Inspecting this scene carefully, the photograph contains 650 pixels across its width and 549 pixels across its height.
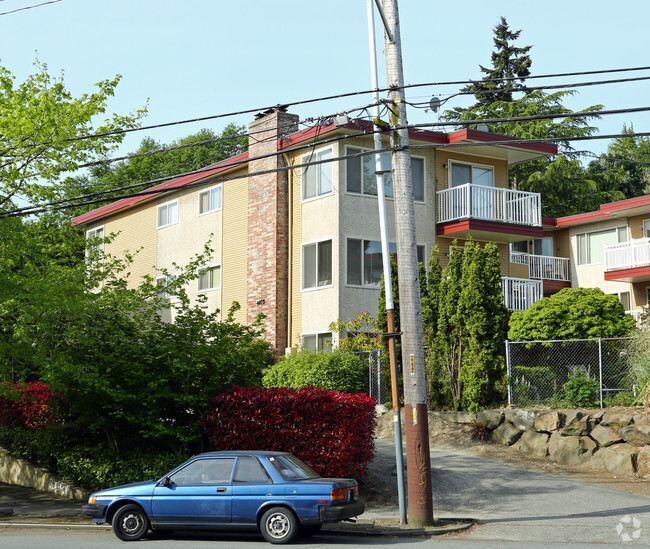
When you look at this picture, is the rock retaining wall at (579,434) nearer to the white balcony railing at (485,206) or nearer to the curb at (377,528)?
the curb at (377,528)

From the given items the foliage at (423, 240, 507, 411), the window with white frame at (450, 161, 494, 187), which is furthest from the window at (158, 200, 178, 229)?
the foliage at (423, 240, 507, 411)

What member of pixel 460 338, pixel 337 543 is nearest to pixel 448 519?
pixel 337 543

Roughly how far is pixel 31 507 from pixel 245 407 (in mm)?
4694

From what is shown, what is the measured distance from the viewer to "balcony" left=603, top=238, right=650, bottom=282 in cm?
3036

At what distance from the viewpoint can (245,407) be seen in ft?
51.1

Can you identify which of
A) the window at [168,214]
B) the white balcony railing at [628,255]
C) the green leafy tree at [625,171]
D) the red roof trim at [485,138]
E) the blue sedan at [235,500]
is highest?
the green leafy tree at [625,171]

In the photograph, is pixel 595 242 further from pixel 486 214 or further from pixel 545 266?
pixel 486 214

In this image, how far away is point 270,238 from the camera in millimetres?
26734

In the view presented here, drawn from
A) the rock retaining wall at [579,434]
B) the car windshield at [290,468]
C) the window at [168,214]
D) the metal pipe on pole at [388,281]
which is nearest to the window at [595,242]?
the window at [168,214]

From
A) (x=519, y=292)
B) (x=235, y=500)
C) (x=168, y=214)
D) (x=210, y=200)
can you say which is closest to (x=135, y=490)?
(x=235, y=500)

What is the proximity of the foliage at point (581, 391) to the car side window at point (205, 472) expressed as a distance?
31.6ft

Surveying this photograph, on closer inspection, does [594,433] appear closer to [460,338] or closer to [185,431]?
[460,338]

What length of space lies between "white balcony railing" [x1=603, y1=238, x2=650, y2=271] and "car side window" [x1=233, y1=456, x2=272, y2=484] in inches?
882

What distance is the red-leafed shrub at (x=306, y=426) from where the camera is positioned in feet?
49.4
